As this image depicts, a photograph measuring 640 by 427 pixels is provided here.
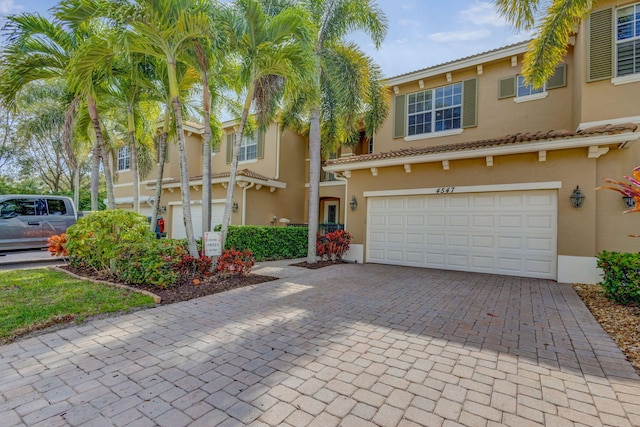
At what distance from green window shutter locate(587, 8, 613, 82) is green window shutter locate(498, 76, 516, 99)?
2185 millimetres

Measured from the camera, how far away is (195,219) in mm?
15516

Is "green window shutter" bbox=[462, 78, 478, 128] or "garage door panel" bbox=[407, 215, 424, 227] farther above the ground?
"green window shutter" bbox=[462, 78, 478, 128]

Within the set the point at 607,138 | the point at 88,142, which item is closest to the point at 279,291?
the point at 607,138

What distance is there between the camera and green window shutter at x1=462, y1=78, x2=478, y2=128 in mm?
10977

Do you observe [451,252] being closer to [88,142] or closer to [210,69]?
[210,69]

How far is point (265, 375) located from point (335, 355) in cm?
86

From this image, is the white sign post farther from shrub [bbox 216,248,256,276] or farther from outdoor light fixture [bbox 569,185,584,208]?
outdoor light fixture [bbox 569,185,584,208]

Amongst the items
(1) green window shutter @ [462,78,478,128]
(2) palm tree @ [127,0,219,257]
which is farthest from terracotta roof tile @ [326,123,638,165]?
(2) palm tree @ [127,0,219,257]

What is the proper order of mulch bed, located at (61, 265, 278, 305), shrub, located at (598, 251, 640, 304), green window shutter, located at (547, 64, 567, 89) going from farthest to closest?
green window shutter, located at (547, 64, 567, 89) < mulch bed, located at (61, 265, 278, 305) < shrub, located at (598, 251, 640, 304)

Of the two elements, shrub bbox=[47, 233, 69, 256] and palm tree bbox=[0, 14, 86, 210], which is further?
shrub bbox=[47, 233, 69, 256]

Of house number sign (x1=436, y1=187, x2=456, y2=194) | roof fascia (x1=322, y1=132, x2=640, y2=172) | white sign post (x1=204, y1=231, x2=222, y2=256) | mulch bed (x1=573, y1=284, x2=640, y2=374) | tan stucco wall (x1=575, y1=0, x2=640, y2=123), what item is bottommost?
mulch bed (x1=573, y1=284, x2=640, y2=374)

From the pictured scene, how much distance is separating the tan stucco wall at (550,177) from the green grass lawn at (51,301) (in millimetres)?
8293

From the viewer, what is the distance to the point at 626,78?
8.05 m

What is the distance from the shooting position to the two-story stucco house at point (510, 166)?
755 cm
